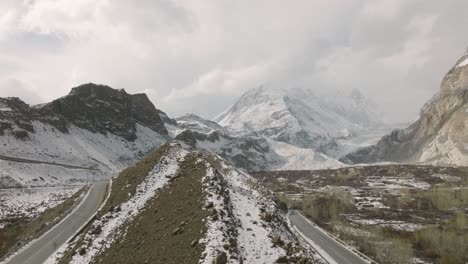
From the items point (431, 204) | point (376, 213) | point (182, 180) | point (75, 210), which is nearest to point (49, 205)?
point (75, 210)

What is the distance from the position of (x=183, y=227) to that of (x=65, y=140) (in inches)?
5387

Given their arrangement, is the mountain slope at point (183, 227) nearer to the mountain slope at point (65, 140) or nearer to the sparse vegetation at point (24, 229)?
the sparse vegetation at point (24, 229)

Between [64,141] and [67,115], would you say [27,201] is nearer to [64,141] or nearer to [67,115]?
[64,141]

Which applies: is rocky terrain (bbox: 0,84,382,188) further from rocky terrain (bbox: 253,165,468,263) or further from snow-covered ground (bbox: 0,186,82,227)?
rocky terrain (bbox: 253,165,468,263)

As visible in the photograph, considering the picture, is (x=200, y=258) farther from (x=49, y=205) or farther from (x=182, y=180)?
(x=49, y=205)

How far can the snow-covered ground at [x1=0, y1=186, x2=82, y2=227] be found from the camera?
6159cm

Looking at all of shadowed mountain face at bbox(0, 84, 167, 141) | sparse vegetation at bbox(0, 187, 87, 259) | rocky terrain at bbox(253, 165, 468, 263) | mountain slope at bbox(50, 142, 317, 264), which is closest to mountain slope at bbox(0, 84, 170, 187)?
shadowed mountain face at bbox(0, 84, 167, 141)

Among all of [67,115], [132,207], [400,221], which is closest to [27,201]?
[132,207]

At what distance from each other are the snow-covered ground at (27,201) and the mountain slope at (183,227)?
26537 mm

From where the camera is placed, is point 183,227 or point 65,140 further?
point 65,140

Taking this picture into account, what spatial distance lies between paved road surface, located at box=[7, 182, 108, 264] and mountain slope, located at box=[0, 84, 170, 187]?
5438 centimetres

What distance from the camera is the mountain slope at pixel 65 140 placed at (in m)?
110

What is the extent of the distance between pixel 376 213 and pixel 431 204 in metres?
28.8

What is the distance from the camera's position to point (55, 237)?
37.4 metres
